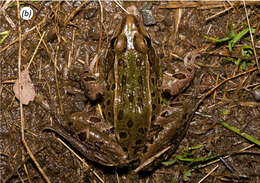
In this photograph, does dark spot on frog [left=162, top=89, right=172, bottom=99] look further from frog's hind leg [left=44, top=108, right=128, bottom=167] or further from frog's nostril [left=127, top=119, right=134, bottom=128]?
frog's hind leg [left=44, top=108, right=128, bottom=167]

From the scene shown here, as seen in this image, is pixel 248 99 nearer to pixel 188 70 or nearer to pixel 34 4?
pixel 188 70

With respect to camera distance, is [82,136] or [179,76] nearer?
[82,136]

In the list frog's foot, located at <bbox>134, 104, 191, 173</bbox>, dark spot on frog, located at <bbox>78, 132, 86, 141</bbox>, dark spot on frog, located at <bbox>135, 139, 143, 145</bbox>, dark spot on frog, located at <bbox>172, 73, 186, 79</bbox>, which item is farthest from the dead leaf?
dark spot on frog, located at <bbox>172, 73, 186, 79</bbox>

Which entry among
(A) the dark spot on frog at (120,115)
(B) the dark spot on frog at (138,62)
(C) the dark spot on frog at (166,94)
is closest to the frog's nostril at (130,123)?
(A) the dark spot on frog at (120,115)

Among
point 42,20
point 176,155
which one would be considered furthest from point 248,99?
point 42,20

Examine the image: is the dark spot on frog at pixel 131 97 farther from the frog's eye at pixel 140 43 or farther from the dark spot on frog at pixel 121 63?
the frog's eye at pixel 140 43

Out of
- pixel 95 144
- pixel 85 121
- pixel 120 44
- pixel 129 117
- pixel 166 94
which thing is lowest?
pixel 95 144

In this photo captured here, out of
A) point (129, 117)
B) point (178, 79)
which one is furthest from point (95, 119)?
point (178, 79)

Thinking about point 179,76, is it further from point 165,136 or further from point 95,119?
point 95,119
